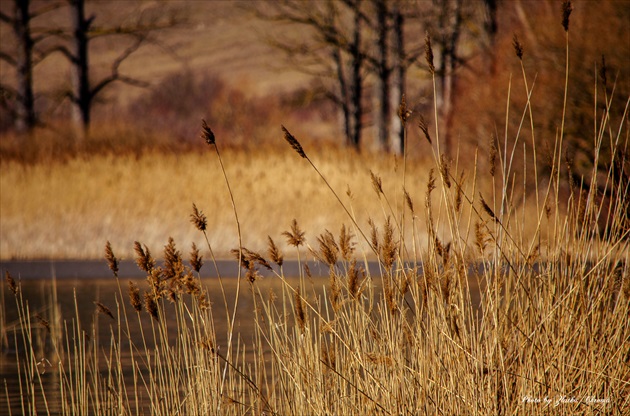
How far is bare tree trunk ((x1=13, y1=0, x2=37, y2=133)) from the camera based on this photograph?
2641 centimetres

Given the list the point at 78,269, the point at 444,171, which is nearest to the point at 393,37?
the point at 78,269

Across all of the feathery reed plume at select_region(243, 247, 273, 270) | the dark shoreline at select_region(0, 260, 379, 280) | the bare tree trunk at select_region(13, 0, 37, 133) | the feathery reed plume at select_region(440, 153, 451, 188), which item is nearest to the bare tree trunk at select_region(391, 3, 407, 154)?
the bare tree trunk at select_region(13, 0, 37, 133)

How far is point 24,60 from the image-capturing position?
87.9 feet

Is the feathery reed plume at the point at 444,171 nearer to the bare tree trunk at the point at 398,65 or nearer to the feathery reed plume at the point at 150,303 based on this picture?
the feathery reed plume at the point at 150,303

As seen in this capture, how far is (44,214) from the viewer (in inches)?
612

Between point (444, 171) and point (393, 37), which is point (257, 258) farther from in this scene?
point (393, 37)

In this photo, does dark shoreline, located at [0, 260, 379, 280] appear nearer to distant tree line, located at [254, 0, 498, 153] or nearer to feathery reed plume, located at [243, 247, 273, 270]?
distant tree line, located at [254, 0, 498, 153]

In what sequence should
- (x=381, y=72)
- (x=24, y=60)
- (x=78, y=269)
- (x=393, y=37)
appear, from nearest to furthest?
(x=78, y=269), (x=393, y=37), (x=24, y=60), (x=381, y=72)

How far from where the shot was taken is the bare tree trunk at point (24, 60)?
86.6 ft

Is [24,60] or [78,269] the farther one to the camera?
[24,60]

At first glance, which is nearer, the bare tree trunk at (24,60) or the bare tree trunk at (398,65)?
the bare tree trunk at (398,65)

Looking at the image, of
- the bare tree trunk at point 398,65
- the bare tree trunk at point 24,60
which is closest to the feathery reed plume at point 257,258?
the bare tree trunk at point 398,65

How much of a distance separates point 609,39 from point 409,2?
43.4ft

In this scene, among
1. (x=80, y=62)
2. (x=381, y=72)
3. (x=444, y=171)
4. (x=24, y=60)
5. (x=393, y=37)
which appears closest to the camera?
(x=444, y=171)
